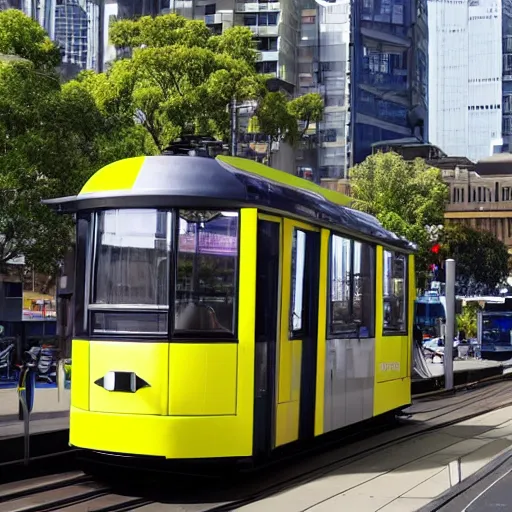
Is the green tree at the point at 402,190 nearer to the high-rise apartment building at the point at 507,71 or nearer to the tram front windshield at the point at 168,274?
the tram front windshield at the point at 168,274

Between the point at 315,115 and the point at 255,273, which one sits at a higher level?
the point at 315,115

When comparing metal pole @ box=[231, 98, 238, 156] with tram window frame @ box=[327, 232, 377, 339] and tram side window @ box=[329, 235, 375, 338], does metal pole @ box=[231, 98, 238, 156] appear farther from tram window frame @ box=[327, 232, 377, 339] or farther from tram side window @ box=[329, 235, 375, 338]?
tram side window @ box=[329, 235, 375, 338]

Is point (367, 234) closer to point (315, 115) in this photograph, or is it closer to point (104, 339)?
point (104, 339)

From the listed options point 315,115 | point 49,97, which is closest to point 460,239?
point 315,115

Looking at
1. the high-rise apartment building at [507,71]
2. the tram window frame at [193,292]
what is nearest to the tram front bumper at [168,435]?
the tram window frame at [193,292]

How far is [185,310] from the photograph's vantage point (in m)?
9.13

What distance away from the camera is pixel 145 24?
1299 inches

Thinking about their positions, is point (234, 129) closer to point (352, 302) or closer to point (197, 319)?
point (352, 302)

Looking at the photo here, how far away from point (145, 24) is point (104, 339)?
83.0 ft

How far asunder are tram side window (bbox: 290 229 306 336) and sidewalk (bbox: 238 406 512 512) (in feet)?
5.31

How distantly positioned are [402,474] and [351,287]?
2338 millimetres

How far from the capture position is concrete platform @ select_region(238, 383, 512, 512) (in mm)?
8945

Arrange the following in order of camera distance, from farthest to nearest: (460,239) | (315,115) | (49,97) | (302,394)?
(460,239)
(315,115)
(49,97)
(302,394)

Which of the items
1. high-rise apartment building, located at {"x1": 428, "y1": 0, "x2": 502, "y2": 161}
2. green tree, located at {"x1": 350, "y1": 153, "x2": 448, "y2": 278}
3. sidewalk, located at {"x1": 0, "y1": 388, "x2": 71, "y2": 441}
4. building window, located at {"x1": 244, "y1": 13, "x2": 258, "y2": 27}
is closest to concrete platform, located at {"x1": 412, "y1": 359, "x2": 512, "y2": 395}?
sidewalk, located at {"x1": 0, "y1": 388, "x2": 71, "y2": 441}
